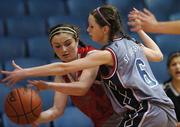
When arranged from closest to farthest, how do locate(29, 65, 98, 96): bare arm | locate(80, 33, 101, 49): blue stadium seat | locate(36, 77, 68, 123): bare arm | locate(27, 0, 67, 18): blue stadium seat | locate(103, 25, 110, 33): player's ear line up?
locate(29, 65, 98, 96): bare arm, locate(103, 25, 110, 33): player's ear, locate(36, 77, 68, 123): bare arm, locate(80, 33, 101, 49): blue stadium seat, locate(27, 0, 67, 18): blue stadium seat

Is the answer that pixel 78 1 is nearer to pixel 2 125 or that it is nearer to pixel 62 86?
pixel 2 125

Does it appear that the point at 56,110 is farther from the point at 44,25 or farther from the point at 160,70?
the point at 44,25

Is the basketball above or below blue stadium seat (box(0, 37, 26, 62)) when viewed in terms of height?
below

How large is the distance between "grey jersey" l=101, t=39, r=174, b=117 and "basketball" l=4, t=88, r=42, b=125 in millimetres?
489

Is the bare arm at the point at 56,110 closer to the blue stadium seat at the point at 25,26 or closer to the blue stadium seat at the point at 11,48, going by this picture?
the blue stadium seat at the point at 11,48

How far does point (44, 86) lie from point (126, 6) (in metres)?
3.84

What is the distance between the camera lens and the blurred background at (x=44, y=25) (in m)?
5.25

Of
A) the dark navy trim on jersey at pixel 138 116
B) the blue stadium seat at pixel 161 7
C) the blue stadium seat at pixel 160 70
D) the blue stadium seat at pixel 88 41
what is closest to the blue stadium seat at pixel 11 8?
the blue stadium seat at pixel 88 41

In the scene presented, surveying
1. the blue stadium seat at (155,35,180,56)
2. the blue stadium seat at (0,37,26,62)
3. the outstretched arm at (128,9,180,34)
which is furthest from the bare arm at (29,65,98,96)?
the blue stadium seat at (155,35,180,56)

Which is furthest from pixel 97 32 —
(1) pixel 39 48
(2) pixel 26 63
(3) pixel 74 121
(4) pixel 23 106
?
(1) pixel 39 48

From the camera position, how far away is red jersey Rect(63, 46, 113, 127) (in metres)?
3.05

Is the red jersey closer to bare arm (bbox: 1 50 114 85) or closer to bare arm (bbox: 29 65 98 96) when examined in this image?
bare arm (bbox: 29 65 98 96)

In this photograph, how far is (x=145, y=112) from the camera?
2.72 meters

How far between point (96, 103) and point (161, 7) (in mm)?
3539
